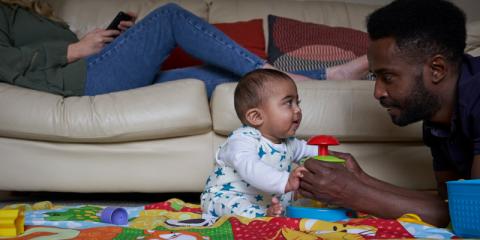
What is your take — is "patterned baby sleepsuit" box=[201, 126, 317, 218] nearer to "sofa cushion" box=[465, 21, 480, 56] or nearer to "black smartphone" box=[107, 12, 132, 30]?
"black smartphone" box=[107, 12, 132, 30]

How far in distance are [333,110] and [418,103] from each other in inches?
22.6

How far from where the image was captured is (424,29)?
4.58 feet

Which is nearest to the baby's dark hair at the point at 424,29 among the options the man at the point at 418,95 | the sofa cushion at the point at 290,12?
the man at the point at 418,95

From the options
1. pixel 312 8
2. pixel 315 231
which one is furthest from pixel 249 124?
pixel 312 8

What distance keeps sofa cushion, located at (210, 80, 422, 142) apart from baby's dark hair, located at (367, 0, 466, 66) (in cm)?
51

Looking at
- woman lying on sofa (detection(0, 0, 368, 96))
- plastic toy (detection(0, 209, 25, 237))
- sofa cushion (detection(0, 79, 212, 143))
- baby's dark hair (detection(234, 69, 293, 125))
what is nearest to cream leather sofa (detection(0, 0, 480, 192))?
sofa cushion (detection(0, 79, 212, 143))

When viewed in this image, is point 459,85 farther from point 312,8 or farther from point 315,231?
point 312,8

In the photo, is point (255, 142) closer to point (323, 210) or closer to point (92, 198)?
point (323, 210)

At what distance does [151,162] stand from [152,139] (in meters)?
0.08

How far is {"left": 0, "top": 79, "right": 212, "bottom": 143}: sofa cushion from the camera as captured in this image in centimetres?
195

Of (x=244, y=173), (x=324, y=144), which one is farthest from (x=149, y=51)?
(x=324, y=144)

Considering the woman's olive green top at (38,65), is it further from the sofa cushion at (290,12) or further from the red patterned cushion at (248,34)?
the sofa cushion at (290,12)

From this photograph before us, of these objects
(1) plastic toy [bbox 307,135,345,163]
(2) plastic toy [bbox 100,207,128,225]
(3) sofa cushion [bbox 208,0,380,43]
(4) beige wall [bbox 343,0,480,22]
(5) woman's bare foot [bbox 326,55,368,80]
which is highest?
(4) beige wall [bbox 343,0,480,22]

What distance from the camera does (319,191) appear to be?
1315 mm
